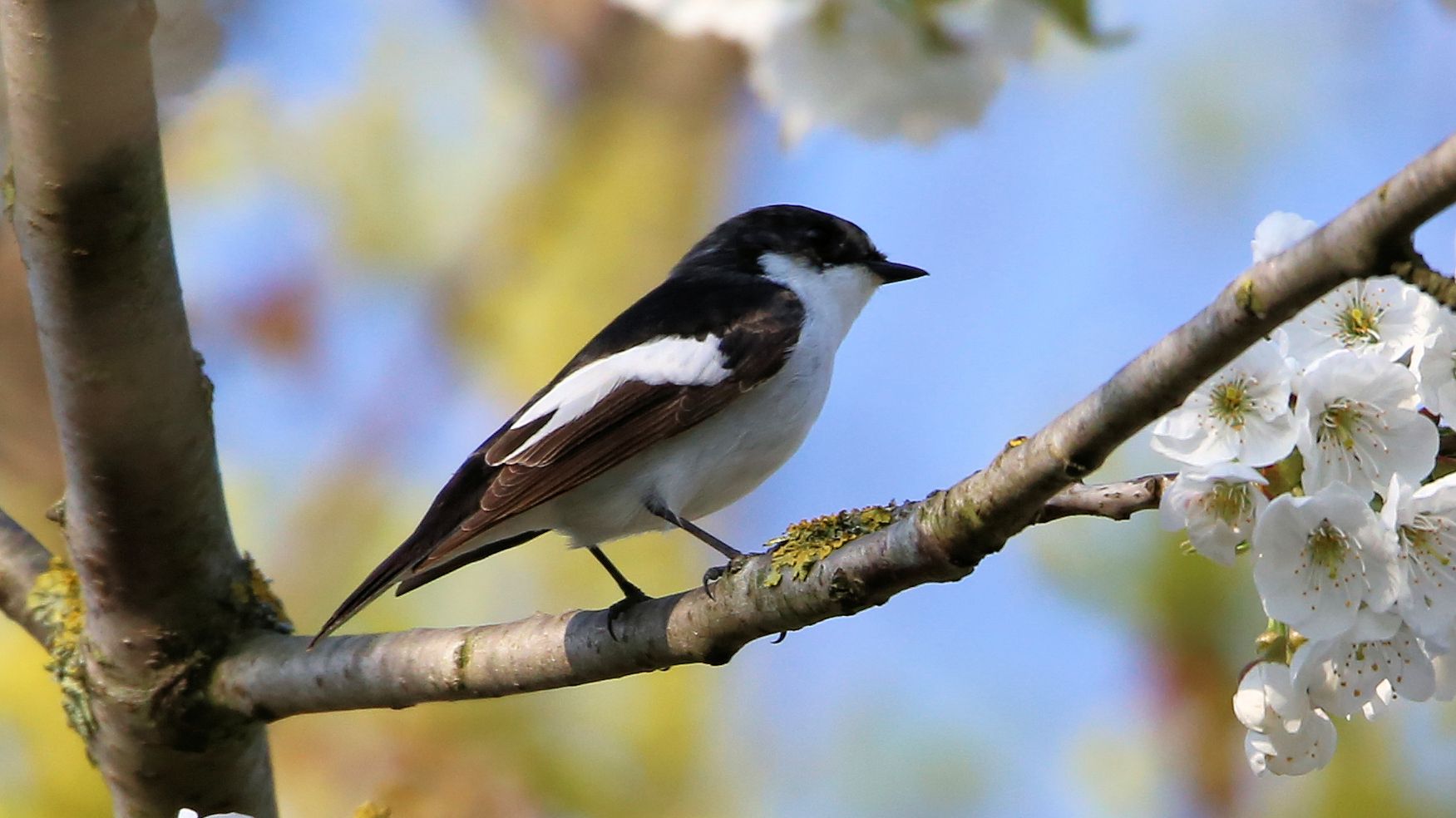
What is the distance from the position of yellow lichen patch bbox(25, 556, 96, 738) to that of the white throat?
6.08 ft

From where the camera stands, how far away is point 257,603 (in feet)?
9.15

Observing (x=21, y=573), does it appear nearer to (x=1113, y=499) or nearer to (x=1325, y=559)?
(x=1113, y=499)

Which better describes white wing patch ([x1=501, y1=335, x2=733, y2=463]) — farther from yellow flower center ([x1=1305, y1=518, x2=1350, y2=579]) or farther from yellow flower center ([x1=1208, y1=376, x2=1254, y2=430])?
yellow flower center ([x1=1305, y1=518, x2=1350, y2=579])

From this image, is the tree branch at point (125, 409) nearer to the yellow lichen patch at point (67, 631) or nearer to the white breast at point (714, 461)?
the yellow lichen patch at point (67, 631)

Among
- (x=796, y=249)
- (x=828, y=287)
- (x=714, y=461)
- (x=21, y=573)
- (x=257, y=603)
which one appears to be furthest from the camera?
(x=796, y=249)

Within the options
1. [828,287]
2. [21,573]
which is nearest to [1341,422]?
[828,287]

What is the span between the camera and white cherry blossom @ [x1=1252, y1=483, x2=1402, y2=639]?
163 centimetres

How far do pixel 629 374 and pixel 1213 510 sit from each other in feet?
6.04

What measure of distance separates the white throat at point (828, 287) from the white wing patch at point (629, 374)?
406 mm

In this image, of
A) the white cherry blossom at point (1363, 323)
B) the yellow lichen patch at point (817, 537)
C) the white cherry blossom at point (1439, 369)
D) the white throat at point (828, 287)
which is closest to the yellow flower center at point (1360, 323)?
the white cherry blossom at point (1363, 323)

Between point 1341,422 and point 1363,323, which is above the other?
point 1363,323

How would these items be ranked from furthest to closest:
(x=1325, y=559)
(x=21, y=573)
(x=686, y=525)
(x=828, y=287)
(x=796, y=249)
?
1. (x=796, y=249)
2. (x=828, y=287)
3. (x=686, y=525)
4. (x=21, y=573)
5. (x=1325, y=559)

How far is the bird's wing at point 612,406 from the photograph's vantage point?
2.98 m

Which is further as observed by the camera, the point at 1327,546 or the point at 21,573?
the point at 21,573
